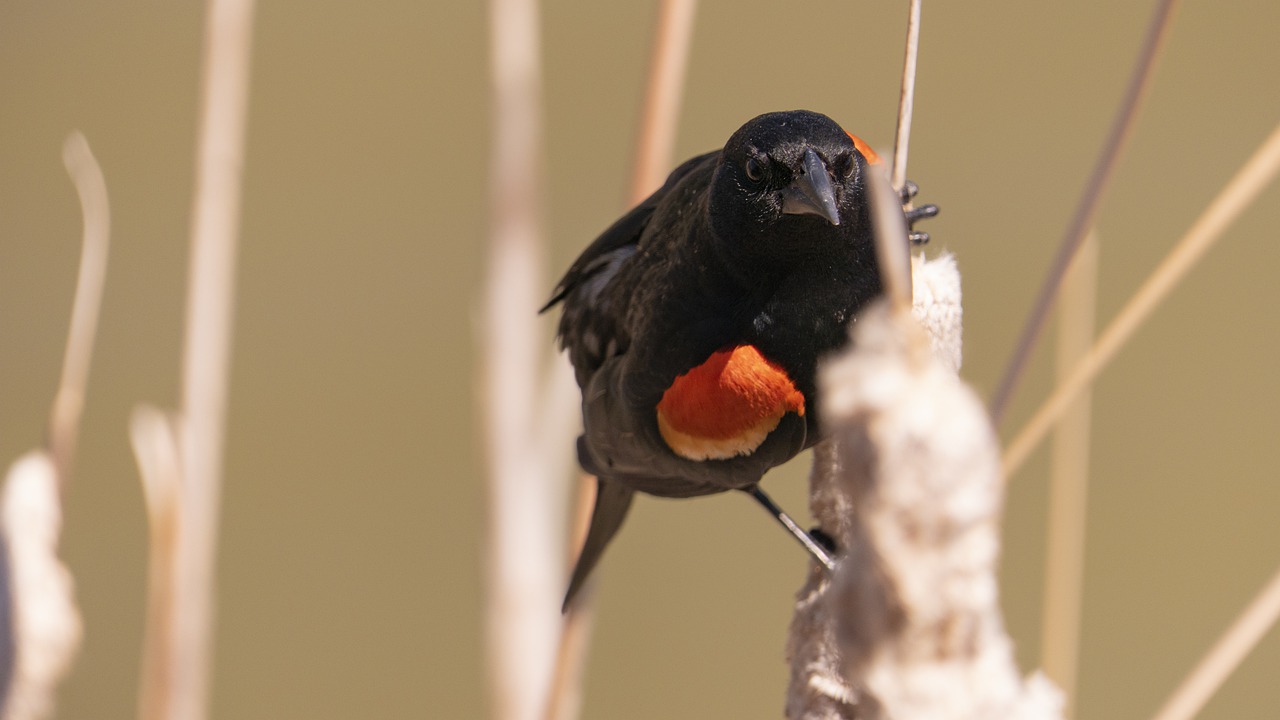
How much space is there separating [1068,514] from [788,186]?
423 millimetres

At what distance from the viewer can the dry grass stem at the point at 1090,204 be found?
2.87 ft

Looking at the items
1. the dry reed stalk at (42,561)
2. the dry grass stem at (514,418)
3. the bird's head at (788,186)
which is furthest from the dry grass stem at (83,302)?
the bird's head at (788,186)

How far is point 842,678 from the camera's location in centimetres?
79

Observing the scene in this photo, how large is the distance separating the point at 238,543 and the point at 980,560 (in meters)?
3.40

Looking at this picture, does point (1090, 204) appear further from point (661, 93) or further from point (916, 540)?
point (916, 540)

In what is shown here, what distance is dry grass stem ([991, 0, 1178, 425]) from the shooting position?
2.87ft

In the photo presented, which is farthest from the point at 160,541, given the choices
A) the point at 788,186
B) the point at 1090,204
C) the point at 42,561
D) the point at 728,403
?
the point at 1090,204

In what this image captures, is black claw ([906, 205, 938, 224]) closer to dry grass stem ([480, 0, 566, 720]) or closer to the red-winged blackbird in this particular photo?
the red-winged blackbird

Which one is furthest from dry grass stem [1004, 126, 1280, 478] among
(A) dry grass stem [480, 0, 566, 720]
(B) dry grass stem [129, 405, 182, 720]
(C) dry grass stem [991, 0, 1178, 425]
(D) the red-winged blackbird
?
(B) dry grass stem [129, 405, 182, 720]

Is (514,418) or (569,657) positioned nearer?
(569,657)

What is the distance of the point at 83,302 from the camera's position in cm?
98

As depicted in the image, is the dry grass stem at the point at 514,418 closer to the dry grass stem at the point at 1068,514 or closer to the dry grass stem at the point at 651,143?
the dry grass stem at the point at 651,143

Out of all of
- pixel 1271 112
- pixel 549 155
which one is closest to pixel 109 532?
pixel 549 155

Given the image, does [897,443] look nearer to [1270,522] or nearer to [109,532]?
[1270,522]
